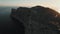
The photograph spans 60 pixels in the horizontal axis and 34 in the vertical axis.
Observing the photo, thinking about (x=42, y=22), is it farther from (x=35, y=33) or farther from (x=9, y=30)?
(x=9, y=30)

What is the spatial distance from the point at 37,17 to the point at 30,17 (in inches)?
24.9

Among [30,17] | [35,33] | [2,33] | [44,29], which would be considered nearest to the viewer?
[44,29]

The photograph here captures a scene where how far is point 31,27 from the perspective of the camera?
1253 cm

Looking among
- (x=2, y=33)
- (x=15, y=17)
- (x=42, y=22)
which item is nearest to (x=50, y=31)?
(x=42, y=22)

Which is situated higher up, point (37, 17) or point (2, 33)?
point (37, 17)

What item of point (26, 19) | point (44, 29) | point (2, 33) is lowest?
point (2, 33)

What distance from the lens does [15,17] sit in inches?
1431

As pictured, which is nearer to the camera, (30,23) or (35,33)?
(35,33)

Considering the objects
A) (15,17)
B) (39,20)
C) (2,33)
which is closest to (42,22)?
(39,20)

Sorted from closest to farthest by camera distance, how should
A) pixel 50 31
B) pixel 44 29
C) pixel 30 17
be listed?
pixel 50 31
pixel 44 29
pixel 30 17

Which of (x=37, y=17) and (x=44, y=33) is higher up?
(x=37, y=17)

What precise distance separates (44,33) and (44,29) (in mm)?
620

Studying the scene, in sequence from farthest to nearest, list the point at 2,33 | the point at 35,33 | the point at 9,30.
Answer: the point at 9,30, the point at 2,33, the point at 35,33

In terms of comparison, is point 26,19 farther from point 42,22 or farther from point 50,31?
point 50,31
